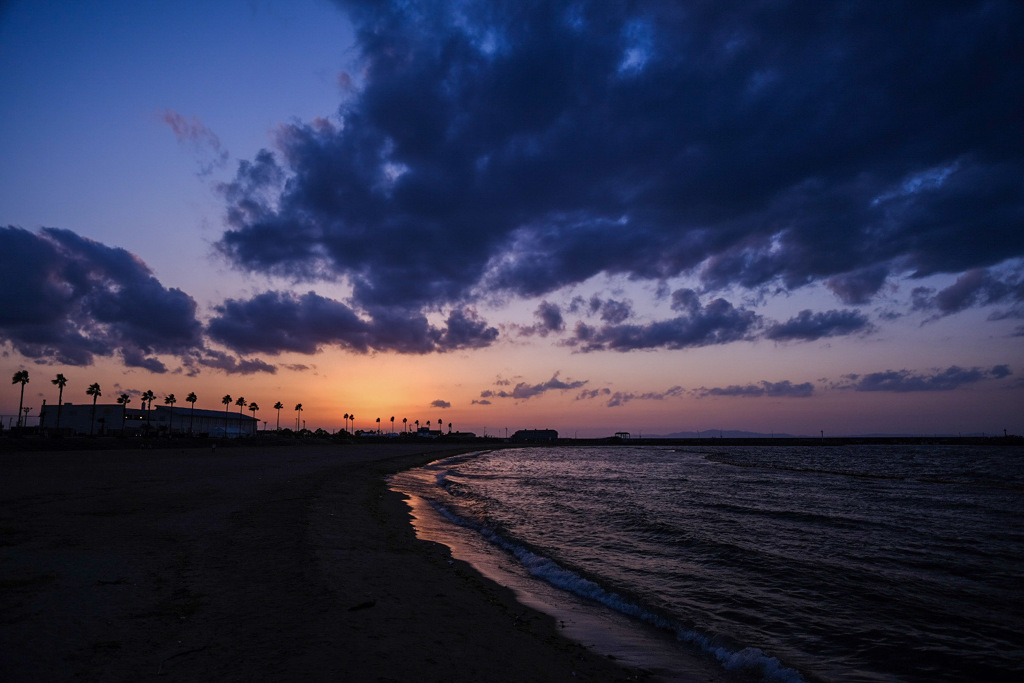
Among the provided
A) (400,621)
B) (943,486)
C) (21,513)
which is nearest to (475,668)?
(400,621)

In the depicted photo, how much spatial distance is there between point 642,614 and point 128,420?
148508 millimetres

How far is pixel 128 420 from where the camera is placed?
120938 mm

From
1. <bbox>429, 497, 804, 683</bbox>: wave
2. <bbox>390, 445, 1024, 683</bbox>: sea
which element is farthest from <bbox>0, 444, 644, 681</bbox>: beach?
<bbox>429, 497, 804, 683</bbox>: wave

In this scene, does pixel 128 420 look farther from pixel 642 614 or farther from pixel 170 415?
pixel 642 614

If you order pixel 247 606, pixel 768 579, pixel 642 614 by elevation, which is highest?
pixel 247 606

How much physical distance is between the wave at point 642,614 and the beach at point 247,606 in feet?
7.10

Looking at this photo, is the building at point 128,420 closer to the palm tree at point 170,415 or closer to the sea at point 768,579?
the palm tree at point 170,415

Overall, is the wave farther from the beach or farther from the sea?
the beach

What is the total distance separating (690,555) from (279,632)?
12936mm

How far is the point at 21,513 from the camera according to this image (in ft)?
50.0

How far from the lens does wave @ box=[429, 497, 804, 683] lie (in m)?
8.27

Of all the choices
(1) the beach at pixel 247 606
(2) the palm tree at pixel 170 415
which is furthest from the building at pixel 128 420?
(1) the beach at pixel 247 606

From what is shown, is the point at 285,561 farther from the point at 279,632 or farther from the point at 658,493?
the point at 658,493

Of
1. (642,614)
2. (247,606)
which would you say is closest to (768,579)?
(642,614)
